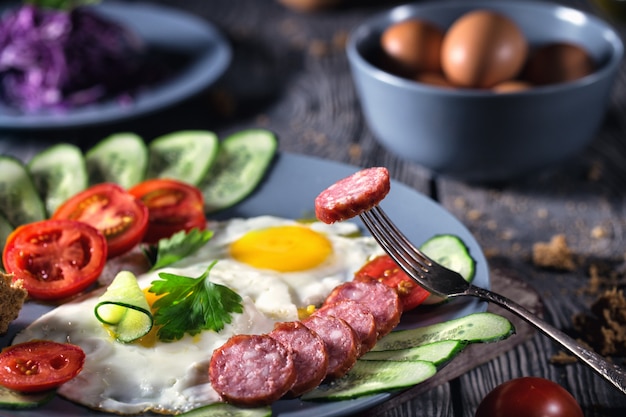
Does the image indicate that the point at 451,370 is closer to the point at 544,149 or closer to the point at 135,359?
the point at 135,359

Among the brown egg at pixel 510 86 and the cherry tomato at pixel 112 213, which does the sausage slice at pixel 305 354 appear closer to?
the cherry tomato at pixel 112 213

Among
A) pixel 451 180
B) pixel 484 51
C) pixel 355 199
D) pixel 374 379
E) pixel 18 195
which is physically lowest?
pixel 451 180

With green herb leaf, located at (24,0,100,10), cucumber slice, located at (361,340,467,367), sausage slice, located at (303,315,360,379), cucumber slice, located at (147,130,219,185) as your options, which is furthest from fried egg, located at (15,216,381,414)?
green herb leaf, located at (24,0,100,10)

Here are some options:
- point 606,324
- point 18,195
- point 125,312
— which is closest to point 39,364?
point 125,312

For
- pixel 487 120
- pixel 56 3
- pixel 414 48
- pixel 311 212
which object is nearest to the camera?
pixel 311 212

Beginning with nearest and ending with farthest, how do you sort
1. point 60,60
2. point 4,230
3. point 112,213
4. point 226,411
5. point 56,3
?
point 226,411 < point 112,213 < point 4,230 < point 60,60 < point 56,3

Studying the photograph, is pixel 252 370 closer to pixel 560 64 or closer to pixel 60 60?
pixel 560 64

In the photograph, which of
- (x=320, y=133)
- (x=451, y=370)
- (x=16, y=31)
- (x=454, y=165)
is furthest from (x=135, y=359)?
(x=16, y=31)

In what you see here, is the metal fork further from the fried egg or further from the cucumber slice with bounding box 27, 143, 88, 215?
the cucumber slice with bounding box 27, 143, 88, 215
